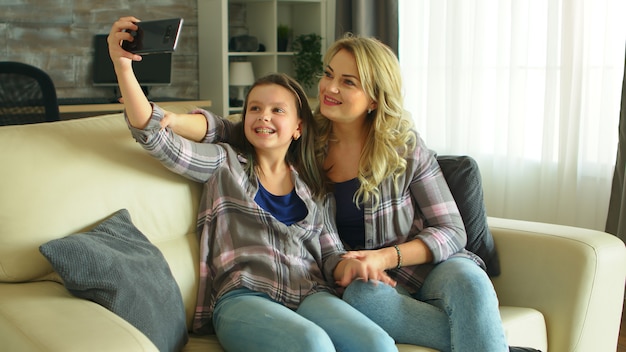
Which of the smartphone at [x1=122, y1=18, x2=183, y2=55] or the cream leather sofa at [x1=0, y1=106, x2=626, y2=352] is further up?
the smartphone at [x1=122, y1=18, x2=183, y2=55]

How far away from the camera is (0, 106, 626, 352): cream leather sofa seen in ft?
Answer: 4.95

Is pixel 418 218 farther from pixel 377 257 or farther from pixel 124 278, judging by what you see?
pixel 124 278

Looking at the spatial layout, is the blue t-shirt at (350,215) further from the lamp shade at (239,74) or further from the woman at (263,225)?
the lamp shade at (239,74)

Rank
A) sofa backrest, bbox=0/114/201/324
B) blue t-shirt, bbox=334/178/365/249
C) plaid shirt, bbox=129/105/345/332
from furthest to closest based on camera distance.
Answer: blue t-shirt, bbox=334/178/365/249 < plaid shirt, bbox=129/105/345/332 < sofa backrest, bbox=0/114/201/324

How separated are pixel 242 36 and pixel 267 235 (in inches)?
115

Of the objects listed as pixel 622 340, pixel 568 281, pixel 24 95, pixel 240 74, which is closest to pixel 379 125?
pixel 568 281

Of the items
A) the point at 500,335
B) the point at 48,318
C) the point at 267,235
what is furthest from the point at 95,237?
the point at 500,335

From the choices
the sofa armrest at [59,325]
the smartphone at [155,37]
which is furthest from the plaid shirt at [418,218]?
the sofa armrest at [59,325]

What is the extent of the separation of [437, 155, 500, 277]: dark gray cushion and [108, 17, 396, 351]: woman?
1.20ft

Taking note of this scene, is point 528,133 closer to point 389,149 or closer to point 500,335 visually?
point 389,149

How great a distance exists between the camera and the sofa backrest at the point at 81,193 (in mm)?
1728

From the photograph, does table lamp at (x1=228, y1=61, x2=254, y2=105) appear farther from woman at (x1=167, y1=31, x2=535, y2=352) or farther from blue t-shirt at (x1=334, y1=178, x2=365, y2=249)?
blue t-shirt at (x1=334, y1=178, x2=365, y2=249)

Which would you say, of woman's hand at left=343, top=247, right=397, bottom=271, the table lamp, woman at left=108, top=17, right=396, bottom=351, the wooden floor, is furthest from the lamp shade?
woman's hand at left=343, top=247, right=397, bottom=271

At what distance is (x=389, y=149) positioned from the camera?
2090 millimetres
